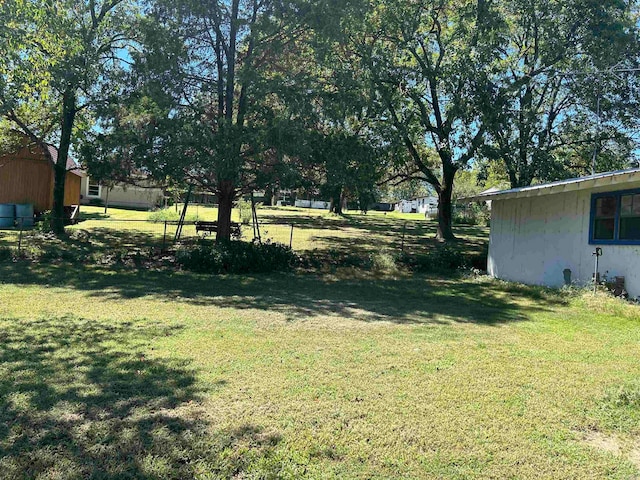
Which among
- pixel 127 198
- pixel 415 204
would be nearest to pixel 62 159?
pixel 127 198

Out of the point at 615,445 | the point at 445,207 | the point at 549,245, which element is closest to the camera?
the point at 615,445

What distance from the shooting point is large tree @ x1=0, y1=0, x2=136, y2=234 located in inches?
396

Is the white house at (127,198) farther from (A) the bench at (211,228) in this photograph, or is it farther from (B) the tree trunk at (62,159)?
(A) the bench at (211,228)

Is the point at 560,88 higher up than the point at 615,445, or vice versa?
the point at 560,88

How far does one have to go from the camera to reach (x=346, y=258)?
14148 mm

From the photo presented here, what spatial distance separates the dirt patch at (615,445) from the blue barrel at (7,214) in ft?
71.6

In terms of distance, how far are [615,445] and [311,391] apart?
2.37 metres

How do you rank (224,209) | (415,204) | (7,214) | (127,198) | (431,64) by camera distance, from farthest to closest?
1. (415,204)
2. (127,198)
3. (7,214)
4. (431,64)
5. (224,209)

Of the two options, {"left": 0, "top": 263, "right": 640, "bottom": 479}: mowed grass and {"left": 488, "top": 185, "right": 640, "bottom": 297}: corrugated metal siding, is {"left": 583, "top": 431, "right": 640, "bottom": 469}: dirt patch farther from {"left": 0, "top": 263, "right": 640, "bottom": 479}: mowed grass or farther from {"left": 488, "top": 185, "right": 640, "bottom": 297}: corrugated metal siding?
{"left": 488, "top": 185, "right": 640, "bottom": 297}: corrugated metal siding

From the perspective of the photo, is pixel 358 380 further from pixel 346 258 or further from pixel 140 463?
Result: pixel 346 258

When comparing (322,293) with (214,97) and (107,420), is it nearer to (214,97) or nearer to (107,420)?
(107,420)

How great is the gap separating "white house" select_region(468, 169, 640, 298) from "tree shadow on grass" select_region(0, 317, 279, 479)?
8204 millimetres

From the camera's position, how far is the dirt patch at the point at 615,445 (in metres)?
3.16

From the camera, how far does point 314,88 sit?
39.4 feet
